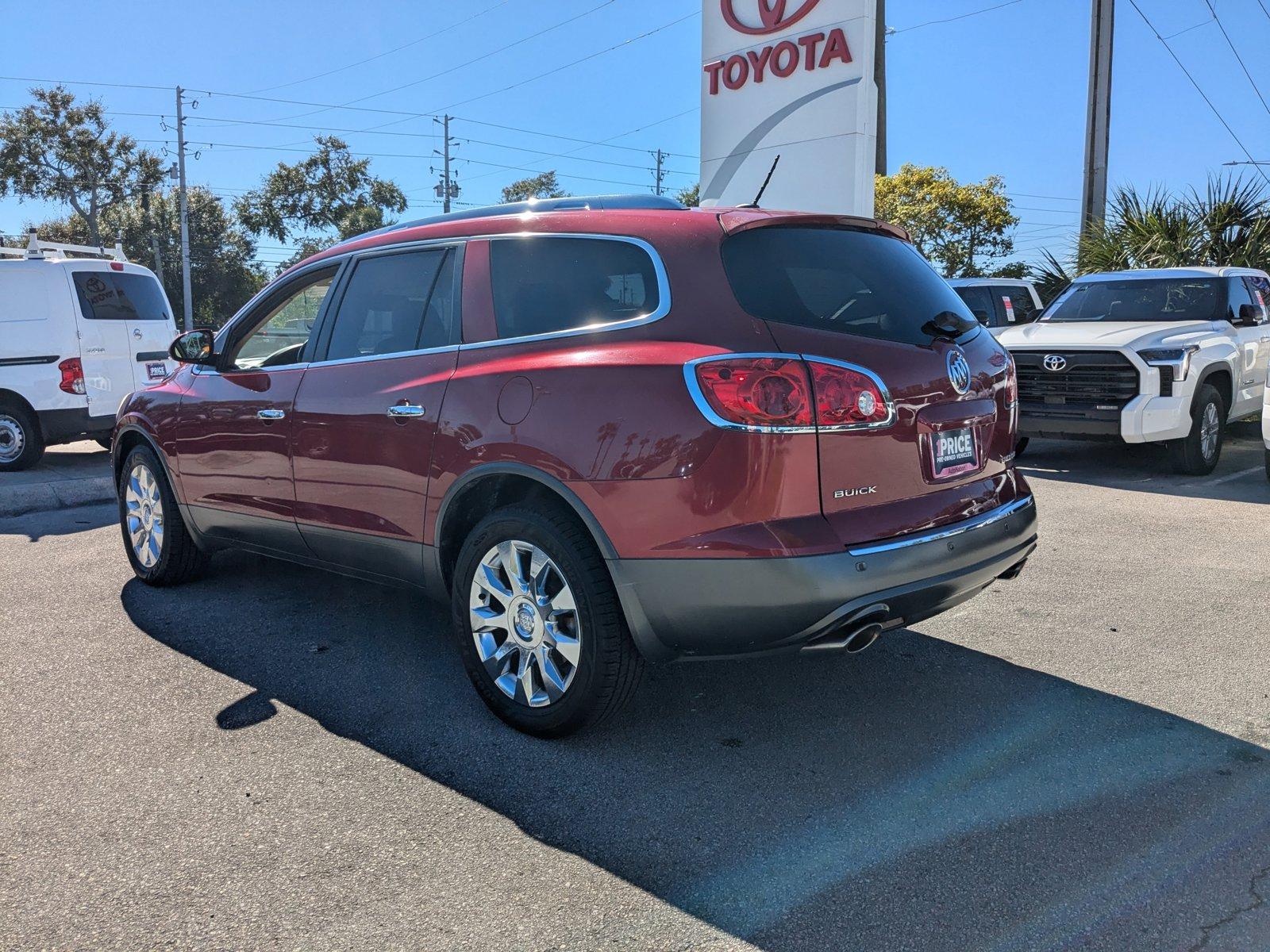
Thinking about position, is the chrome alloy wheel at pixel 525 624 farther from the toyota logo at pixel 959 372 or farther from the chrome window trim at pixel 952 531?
the toyota logo at pixel 959 372

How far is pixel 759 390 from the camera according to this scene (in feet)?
9.91

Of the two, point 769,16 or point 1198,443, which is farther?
point 769,16

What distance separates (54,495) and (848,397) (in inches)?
298

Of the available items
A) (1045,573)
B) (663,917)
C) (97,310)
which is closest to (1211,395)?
(1045,573)

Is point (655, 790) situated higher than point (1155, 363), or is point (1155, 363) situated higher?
point (1155, 363)

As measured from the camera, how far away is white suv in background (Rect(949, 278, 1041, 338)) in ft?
44.4

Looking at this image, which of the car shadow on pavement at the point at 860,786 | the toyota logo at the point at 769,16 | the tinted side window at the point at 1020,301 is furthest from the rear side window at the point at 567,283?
the tinted side window at the point at 1020,301

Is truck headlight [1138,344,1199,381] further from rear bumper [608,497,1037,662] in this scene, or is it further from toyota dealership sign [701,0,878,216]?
rear bumper [608,497,1037,662]

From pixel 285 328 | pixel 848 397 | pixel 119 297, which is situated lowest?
pixel 848 397

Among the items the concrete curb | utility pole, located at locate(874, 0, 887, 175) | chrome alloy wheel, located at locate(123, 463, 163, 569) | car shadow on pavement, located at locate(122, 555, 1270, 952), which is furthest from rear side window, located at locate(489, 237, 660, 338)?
utility pole, located at locate(874, 0, 887, 175)

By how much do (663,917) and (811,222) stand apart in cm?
227

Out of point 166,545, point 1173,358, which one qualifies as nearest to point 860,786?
point 166,545

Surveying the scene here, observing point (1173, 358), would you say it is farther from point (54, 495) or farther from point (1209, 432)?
point (54, 495)

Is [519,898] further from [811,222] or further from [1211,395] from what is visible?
[1211,395]
